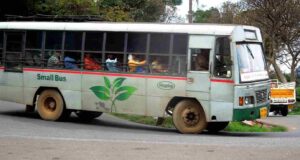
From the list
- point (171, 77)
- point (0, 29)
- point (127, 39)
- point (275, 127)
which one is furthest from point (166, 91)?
point (275, 127)

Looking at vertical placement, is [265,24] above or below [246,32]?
above

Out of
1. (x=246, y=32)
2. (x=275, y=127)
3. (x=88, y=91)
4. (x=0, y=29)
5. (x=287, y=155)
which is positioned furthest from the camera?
(x=275, y=127)

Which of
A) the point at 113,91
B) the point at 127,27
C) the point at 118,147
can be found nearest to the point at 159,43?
the point at 127,27

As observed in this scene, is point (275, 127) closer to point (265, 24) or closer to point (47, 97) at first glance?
point (47, 97)

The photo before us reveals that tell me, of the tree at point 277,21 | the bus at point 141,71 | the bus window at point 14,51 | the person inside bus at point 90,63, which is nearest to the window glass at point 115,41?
the bus at point 141,71

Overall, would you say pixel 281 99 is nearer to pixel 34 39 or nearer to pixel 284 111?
pixel 284 111

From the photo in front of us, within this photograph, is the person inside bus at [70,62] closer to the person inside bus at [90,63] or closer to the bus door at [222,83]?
the person inside bus at [90,63]

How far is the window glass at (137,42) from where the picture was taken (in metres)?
15.7

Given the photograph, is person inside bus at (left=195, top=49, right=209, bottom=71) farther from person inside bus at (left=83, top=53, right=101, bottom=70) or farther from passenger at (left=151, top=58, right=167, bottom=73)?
person inside bus at (left=83, top=53, right=101, bottom=70)

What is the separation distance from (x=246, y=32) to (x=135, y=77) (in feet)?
10.8

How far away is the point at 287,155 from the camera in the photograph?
10070 millimetres

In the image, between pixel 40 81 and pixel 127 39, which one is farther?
pixel 40 81

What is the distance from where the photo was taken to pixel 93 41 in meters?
16.7

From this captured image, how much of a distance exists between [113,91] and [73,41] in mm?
2146
